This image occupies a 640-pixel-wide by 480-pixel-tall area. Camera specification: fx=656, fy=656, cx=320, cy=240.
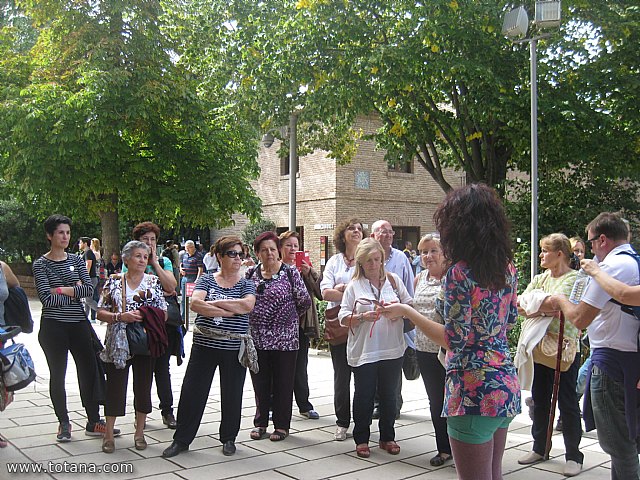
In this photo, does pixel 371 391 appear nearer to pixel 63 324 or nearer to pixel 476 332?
pixel 476 332

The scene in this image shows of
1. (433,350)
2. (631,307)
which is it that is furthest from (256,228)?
(631,307)

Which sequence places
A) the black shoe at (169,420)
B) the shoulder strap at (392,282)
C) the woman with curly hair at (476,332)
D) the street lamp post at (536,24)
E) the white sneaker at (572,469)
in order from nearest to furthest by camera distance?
the woman with curly hair at (476,332) → the white sneaker at (572,469) → the shoulder strap at (392,282) → the black shoe at (169,420) → the street lamp post at (536,24)

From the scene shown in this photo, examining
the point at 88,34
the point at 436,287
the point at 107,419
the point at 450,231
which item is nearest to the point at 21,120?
the point at 88,34

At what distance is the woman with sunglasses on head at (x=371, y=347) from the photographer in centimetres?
541

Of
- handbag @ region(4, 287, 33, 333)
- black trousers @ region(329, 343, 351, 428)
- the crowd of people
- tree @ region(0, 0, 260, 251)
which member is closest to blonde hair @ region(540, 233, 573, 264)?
the crowd of people

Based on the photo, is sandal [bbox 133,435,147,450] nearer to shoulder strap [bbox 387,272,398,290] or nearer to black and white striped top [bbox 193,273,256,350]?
black and white striped top [bbox 193,273,256,350]

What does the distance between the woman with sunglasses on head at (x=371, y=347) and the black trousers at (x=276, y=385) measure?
773 millimetres

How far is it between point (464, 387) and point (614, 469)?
1739 mm

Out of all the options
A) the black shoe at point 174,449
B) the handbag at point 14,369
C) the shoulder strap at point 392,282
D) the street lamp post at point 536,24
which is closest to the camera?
the handbag at point 14,369

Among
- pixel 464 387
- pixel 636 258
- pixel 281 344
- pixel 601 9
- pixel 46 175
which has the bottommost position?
pixel 281 344

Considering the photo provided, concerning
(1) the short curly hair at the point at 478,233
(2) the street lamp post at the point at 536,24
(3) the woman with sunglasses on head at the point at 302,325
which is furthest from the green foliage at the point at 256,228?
(1) the short curly hair at the point at 478,233

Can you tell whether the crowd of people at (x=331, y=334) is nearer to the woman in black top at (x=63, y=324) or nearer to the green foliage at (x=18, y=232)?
the woman in black top at (x=63, y=324)

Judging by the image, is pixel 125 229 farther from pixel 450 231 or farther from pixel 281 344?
Result: pixel 450 231

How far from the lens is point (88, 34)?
687 inches
